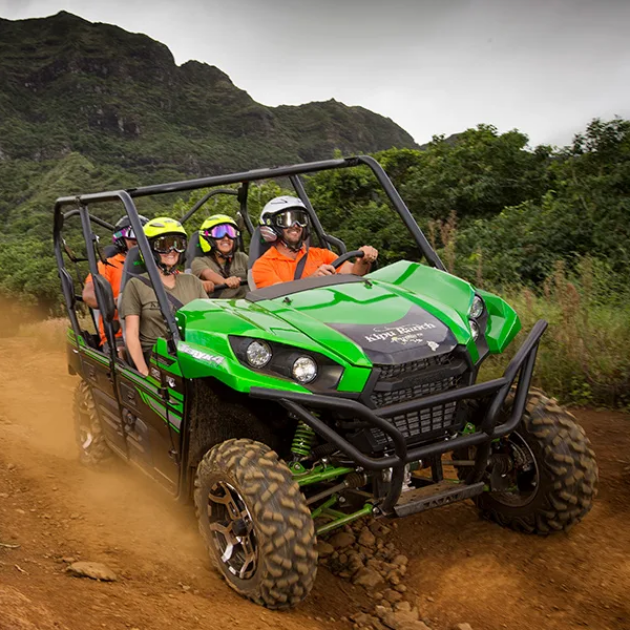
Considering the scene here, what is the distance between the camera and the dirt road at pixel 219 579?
301 centimetres

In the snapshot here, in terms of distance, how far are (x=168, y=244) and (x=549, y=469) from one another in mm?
2643

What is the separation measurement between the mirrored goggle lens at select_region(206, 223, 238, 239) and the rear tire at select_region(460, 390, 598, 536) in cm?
366

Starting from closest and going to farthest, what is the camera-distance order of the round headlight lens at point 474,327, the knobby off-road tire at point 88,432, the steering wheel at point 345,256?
the round headlight lens at point 474,327
the steering wheel at point 345,256
the knobby off-road tire at point 88,432

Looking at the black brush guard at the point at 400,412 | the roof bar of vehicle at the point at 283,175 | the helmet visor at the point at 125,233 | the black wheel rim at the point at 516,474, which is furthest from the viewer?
the helmet visor at the point at 125,233

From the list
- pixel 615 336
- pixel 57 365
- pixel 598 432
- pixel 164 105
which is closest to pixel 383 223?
pixel 57 365

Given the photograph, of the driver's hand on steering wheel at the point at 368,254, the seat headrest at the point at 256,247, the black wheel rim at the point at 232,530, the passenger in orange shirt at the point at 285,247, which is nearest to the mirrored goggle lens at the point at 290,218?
the passenger in orange shirt at the point at 285,247

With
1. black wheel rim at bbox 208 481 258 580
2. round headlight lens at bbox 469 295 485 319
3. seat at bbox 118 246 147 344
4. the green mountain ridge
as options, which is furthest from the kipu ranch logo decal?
the green mountain ridge

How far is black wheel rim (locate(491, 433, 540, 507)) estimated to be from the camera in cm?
379

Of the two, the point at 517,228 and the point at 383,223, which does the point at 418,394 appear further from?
the point at 383,223

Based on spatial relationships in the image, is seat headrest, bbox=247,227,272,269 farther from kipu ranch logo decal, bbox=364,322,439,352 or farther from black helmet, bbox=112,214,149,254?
kipu ranch logo decal, bbox=364,322,439,352

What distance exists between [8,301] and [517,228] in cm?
2260

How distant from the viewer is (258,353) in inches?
128

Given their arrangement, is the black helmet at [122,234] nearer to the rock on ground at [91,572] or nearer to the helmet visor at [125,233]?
the helmet visor at [125,233]

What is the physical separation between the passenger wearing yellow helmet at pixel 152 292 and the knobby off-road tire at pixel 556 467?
2235 mm
